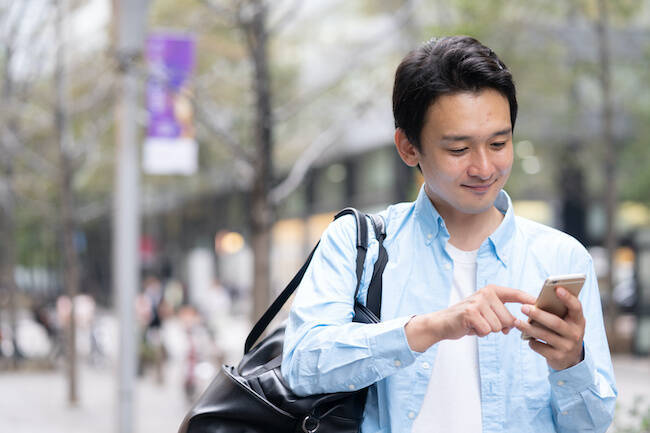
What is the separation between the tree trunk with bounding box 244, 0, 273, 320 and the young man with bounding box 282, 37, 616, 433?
520 centimetres

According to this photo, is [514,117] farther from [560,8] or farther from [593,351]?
[560,8]

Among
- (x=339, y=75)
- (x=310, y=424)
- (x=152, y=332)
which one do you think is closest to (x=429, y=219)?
(x=310, y=424)

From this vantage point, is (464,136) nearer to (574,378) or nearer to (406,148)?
(406,148)

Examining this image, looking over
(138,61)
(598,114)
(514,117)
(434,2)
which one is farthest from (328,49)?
(514,117)

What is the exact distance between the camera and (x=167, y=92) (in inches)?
322

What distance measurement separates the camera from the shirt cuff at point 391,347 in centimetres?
160

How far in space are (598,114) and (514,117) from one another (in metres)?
20.8

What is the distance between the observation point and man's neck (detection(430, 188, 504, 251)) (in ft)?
6.04

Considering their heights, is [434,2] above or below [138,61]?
above

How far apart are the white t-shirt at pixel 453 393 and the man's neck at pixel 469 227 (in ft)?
0.33

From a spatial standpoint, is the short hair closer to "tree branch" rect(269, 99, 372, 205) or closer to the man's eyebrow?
the man's eyebrow

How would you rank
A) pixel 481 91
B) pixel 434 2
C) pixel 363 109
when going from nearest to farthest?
pixel 481 91, pixel 363 109, pixel 434 2

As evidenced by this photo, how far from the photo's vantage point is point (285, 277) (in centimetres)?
3578

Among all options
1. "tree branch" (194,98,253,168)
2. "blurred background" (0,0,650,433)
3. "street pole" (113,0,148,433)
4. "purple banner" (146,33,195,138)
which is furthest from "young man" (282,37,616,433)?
"purple banner" (146,33,195,138)
